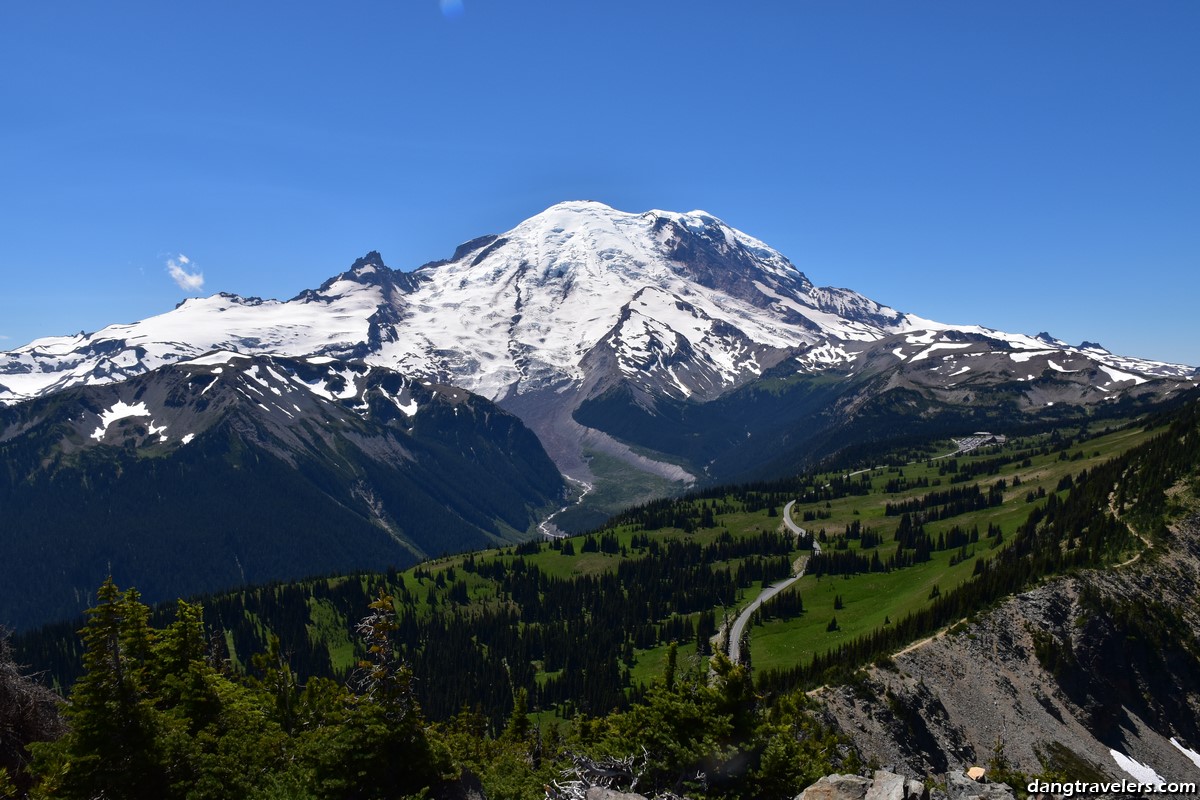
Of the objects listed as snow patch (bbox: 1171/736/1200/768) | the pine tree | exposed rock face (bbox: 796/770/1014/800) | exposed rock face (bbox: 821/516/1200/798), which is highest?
the pine tree

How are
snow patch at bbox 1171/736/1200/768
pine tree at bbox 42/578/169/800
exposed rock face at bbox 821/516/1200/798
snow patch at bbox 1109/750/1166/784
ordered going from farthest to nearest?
snow patch at bbox 1171/736/1200/768 → snow patch at bbox 1109/750/1166/784 → exposed rock face at bbox 821/516/1200/798 → pine tree at bbox 42/578/169/800

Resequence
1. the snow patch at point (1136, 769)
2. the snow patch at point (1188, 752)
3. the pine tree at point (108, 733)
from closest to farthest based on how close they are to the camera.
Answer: the pine tree at point (108, 733) < the snow patch at point (1136, 769) < the snow patch at point (1188, 752)

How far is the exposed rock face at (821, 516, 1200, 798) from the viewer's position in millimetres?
89750

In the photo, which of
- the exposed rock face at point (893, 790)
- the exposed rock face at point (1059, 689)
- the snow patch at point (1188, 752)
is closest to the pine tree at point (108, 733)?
the exposed rock face at point (893, 790)

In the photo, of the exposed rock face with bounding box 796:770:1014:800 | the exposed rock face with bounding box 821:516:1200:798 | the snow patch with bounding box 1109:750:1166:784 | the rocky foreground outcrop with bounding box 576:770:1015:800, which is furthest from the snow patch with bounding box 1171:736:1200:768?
the rocky foreground outcrop with bounding box 576:770:1015:800

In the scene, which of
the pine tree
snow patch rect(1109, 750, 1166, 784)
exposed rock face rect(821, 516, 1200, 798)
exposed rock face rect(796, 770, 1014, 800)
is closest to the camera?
exposed rock face rect(796, 770, 1014, 800)

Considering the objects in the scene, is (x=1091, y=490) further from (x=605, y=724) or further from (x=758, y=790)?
(x=758, y=790)

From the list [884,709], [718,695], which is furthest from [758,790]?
[884,709]

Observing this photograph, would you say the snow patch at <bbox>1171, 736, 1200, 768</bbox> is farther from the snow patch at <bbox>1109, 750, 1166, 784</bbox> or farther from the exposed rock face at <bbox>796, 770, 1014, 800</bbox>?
the exposed rock face at <bbox>796, 770, 1014, 800</bbox>

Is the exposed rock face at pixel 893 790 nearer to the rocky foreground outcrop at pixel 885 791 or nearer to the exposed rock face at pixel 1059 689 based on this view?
the rocky foreground outcrop at pixel 885 791

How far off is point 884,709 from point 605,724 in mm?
36300

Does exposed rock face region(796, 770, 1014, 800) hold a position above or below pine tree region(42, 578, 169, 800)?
below

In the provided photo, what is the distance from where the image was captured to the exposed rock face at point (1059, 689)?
89750 millimetres

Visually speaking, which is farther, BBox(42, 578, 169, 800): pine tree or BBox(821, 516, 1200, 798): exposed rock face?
BBox(821, 516, 1200, 798): exposed rock face
